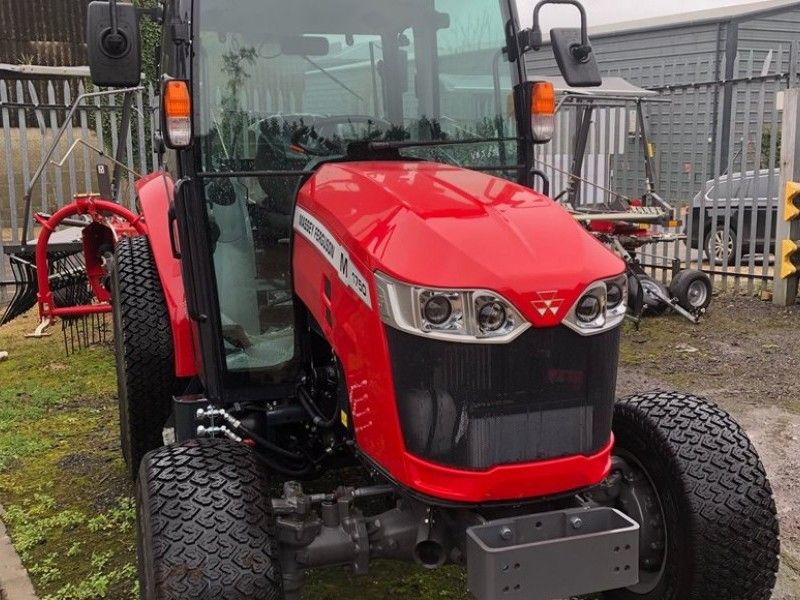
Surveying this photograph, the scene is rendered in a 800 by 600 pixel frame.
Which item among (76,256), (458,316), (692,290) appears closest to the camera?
(458,316)

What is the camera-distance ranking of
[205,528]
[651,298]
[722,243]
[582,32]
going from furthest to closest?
1. [722,243]
2. [651,298]
3. [582,32]
4. [205,528]

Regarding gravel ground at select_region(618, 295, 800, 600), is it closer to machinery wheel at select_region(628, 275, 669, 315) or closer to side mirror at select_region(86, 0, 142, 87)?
machinery wheel at select_region(628, 275, 669, 315)

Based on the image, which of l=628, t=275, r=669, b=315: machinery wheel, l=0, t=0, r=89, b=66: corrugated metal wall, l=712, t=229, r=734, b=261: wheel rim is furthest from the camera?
l=0, t=0, r=89, b=66: corrugated metal wall

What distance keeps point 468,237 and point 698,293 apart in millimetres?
6030

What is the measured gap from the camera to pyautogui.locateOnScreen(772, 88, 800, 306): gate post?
7.75 m

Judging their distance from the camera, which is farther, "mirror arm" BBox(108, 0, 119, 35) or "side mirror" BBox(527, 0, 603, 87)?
"side mirror" BBox(527, 0, 603, 87)

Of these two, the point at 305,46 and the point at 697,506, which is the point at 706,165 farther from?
the point at 697,506

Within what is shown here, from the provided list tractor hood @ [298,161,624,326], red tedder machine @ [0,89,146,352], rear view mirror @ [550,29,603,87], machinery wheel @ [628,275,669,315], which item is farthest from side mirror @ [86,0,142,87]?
machinery wheel @ [628,275,669,315]

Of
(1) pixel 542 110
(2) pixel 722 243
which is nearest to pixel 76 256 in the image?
(1) pixel 542 110

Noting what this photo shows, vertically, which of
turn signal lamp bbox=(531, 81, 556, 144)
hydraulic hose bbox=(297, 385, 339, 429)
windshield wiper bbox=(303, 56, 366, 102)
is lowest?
hydraulic hose bbox=(297, 385, 339, 429)

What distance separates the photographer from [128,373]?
3535 mm

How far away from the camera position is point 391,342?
6.92 ft

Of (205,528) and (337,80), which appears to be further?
(337,80)

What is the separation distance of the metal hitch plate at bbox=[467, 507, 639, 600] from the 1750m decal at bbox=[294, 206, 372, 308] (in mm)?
665
